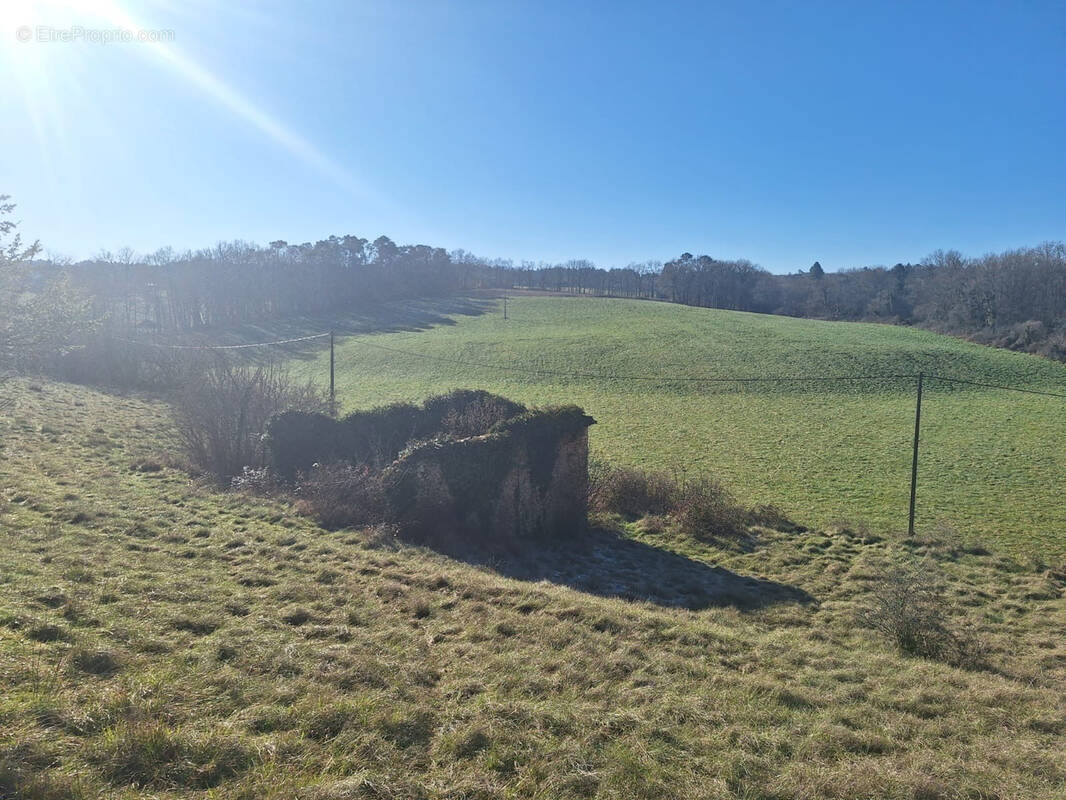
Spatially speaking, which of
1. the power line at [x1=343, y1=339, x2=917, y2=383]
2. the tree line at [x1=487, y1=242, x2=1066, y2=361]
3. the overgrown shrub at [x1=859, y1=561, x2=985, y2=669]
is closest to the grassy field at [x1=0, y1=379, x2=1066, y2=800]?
the overgrown shrub at [x1=859, y1=561, x2=985, y2=669]

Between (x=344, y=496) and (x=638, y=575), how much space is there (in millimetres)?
7141

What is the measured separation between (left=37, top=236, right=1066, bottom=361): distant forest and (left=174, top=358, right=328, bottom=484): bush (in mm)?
37467

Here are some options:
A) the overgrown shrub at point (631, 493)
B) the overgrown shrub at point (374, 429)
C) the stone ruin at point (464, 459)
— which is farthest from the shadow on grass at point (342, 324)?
the overgrown shrub at point (631, 493)

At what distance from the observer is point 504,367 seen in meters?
51.2

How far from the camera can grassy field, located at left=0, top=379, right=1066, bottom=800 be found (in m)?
4.60

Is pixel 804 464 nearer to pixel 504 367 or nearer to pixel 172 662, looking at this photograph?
pixel 172 662

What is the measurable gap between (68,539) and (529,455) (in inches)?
368

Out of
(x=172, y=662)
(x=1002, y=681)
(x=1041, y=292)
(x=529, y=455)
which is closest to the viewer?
(x=172, y=662)

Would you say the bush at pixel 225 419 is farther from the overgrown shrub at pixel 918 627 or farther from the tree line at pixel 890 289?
the tree line at pixel 890 289

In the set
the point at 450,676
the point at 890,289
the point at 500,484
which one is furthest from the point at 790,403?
the point at 890,289

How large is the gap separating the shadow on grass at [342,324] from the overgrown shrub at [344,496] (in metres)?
46.0

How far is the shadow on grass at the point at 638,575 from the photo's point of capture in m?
11.9

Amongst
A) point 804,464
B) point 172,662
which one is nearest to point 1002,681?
point 172,662

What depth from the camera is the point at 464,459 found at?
14328 millimetres
